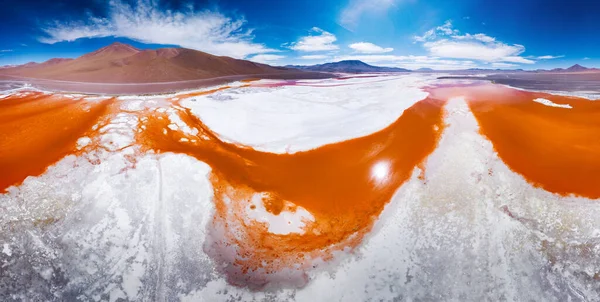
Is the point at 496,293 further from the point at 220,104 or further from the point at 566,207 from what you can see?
the point at 220,104

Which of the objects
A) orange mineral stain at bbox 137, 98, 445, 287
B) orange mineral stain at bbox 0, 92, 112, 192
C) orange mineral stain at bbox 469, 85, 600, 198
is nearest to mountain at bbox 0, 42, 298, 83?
orange mineral stain at bbox 0, 92, 112, 192

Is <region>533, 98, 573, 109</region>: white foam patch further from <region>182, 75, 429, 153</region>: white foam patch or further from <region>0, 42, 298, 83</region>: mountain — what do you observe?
<region>0, 42, 298, 83</region>: mountain

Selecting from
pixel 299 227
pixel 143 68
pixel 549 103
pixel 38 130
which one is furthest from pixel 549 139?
pixel 143 68

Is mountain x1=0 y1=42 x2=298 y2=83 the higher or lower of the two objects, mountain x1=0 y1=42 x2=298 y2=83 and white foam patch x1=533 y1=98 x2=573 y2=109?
the higher

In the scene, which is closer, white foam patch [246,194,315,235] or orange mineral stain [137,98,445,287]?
orange mineral stain [137,98,445,287]

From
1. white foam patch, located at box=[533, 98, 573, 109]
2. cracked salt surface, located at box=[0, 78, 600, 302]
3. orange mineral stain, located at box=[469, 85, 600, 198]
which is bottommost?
cracked salt surface, located at box=[0, 78, 600, 302]

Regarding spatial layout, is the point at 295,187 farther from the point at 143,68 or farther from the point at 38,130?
the point at 143,68

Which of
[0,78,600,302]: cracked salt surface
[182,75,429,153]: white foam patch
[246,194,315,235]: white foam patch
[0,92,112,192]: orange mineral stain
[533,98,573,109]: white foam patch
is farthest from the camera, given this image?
[533,98,573,109]: white foam patch
